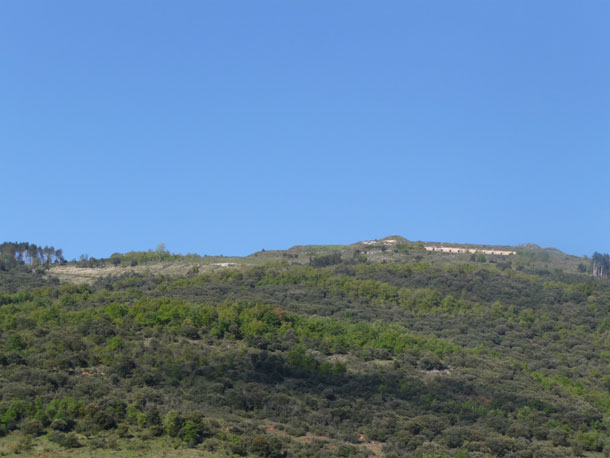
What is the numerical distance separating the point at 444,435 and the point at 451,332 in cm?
5189

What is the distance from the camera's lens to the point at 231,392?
5806 cm

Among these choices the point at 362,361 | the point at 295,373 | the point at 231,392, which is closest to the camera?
the point at 231,392

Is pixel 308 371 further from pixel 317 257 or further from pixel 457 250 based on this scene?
pixel 457 250

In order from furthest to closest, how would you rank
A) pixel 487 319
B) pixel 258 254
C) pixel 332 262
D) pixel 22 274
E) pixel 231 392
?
pixel 258 254 → pixel 332 262 → pixel 22 274 → pixel 487 319 → pixel 231 392

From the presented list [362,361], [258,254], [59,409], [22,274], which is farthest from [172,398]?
[258,254]

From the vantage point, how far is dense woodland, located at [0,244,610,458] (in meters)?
49.3

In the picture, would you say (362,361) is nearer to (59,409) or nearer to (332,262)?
(59,409)

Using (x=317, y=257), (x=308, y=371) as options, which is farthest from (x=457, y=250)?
(x=308, y=371)

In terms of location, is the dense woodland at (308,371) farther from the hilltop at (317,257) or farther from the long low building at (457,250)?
the long low building at (457,250)

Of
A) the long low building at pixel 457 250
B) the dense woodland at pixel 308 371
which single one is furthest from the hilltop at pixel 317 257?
the dense woodland at pixel 308 371

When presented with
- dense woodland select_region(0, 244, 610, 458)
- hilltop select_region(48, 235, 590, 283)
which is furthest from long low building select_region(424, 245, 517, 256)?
dense woodland select_region(0, 244, 610, 458)

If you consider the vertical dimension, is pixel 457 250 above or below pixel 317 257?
above

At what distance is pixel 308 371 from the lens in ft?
226

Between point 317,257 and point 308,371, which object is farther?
point 317,257
